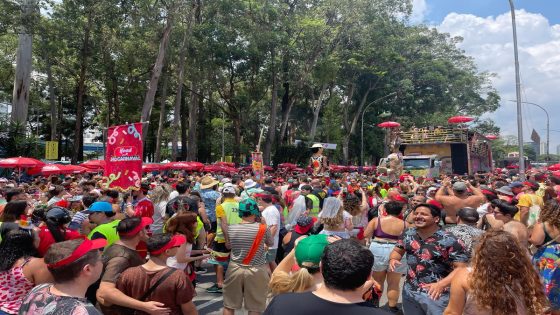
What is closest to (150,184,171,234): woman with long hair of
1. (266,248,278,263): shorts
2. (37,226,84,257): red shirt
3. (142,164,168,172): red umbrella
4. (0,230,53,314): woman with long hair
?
(266,248,278,263): shorts

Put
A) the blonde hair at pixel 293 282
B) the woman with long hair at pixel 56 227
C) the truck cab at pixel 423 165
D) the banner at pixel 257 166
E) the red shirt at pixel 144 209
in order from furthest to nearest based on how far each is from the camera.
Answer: the truck cab at pixel 423 165
the banner at pixel 257 166
the red shirt at pixel 144 209
the woman with long hair at pixel 56 227
the blonde hair at pixel 293 282

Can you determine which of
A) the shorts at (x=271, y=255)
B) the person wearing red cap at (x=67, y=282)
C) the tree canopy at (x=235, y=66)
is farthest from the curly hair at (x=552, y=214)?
the tree canopy at (x=235, y=66)

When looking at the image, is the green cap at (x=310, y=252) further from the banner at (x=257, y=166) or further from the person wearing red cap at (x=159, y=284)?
the banner at (x=257, y=166)

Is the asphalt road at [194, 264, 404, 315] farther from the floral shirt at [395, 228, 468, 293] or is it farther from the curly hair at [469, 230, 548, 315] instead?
the curly hair at [469, 230, 548, 315]

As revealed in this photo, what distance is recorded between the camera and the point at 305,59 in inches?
1353

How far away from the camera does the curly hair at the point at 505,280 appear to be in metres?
2.85

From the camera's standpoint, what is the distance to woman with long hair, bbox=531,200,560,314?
4082mm

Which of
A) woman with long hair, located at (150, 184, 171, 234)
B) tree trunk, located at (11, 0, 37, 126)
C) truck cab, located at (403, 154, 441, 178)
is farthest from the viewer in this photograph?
tree trunk, located at (11, 0, 37, 126)

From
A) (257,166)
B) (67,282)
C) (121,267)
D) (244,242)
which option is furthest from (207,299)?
(257,166)

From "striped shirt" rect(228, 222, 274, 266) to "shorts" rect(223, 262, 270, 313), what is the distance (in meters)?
0.08

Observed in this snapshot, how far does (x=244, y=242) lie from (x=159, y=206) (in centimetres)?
324

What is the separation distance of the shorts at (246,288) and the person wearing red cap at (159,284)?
60.0 inches

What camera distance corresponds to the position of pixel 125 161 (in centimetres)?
785

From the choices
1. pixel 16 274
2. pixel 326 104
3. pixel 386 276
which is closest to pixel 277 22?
pixel 326 104
